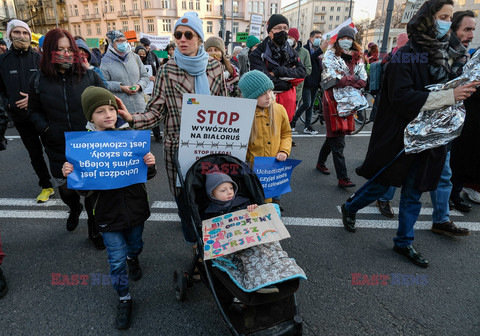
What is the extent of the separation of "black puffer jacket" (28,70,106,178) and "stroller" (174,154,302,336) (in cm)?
129

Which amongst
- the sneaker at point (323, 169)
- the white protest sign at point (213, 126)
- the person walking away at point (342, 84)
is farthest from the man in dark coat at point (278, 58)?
the white protest sign at point (213, 126)

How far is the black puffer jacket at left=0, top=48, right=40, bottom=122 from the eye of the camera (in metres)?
3.52

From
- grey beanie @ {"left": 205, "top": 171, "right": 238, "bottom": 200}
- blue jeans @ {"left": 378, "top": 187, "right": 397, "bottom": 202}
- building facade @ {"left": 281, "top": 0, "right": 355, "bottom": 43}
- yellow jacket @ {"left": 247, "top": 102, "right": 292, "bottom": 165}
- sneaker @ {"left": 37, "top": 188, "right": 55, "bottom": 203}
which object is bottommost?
sneaker @ {"left": 37, "top": 188, "right": 55, "bottom": 203}

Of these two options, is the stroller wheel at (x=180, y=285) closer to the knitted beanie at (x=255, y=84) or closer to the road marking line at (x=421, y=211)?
the knitted beanie at (x=255, y=84)

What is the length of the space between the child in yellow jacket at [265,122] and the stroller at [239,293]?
539 millimetres

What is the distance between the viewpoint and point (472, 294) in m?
2.38

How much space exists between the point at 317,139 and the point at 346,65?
2514 millimetres

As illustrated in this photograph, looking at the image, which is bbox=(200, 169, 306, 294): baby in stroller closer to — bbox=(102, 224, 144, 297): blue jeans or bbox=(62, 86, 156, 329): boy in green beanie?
bbox=(62, 86, 156, 329): boy in green beanie

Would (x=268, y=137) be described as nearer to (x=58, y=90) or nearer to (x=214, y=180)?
(x=214, y=180)

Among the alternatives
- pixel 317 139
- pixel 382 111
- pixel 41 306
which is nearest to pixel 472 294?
pixel 382 111

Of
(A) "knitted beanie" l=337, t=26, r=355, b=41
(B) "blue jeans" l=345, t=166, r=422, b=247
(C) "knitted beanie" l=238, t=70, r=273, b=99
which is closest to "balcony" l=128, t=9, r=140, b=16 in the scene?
(A) "knitted beanie" l=337, t=26, r=355, b=41

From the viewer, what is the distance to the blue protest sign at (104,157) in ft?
6.50

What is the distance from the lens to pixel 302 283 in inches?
98.5

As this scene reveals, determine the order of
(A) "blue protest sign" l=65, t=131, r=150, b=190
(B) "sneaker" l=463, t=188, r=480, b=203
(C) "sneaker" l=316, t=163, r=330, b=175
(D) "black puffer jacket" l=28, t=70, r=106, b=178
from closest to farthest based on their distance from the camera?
(A) "blue protest sign" l=65, t=131, r=150, b=190
(D) "black puffer jacket" l=28, t=70, r=106, b=178
(B) "sneaker" l=463, t=188, r=480, b=203
(C) "sneaker" l=316, t=163, r=330, b=175
